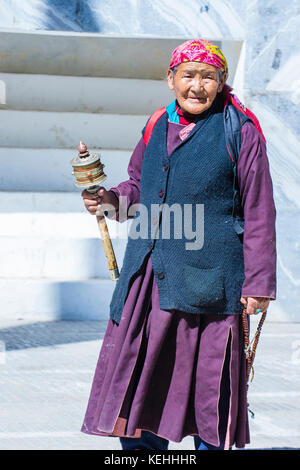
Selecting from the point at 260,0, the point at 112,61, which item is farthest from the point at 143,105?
the point at 260,0

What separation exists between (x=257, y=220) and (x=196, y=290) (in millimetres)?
338

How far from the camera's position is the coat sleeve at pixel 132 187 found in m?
3.28

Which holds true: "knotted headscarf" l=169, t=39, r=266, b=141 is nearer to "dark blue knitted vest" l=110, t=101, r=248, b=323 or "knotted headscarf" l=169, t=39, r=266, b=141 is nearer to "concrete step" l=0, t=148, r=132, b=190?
"dark blue knitted vest" l=110, t=101, r=248, b=323

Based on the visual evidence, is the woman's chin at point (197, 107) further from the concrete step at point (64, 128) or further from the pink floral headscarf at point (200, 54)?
the concrete step at point (64, 128)

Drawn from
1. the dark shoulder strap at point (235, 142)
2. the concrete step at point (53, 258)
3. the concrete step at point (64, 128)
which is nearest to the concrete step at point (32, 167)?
the concrete step at point (64, 128)

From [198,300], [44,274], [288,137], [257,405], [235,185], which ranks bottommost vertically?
[44,274]

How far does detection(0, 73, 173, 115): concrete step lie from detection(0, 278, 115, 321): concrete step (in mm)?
2357

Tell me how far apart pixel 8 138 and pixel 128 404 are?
5.64 m

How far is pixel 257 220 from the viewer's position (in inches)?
116

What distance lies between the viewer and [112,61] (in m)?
8.49

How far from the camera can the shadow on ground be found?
5.89 metres

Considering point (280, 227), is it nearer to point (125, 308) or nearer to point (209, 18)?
point (209, 18)

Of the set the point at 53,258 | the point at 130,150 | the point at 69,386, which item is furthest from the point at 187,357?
the point at 130,150

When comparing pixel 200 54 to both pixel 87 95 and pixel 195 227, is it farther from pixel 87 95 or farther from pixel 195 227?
pixel 87 95
